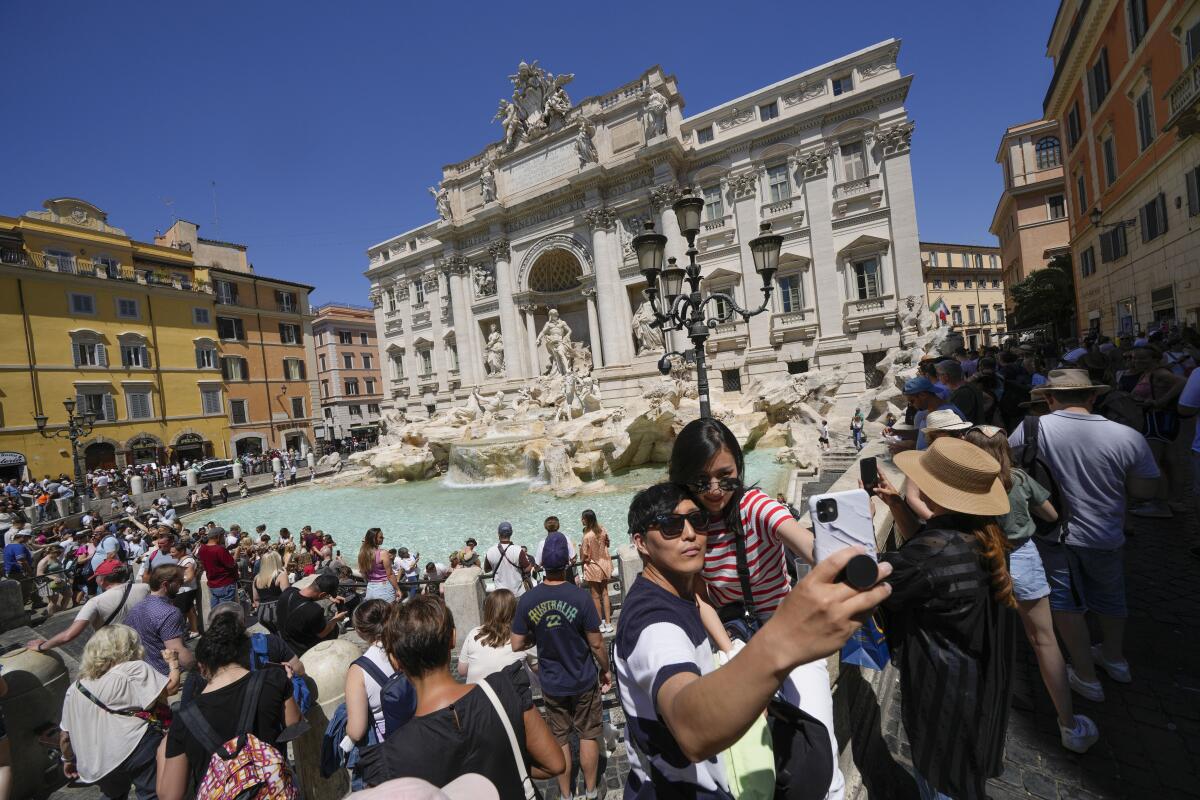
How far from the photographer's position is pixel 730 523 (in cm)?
189

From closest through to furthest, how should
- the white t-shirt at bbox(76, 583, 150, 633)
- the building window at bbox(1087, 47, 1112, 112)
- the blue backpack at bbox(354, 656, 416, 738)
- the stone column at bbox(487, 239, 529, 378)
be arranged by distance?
the blue backpack at bbox(354, 656, 416, 738) → the white t-shirt at bbox(76, 583, 150, 633) → the building window at bbox(1087, 47, 1112, 112) → the stone column at bbox(487, 239, 529, 378)

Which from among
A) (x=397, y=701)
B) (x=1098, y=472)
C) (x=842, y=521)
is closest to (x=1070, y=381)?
(x=1098, y=472)

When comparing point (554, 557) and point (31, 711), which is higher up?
point (554, 557)

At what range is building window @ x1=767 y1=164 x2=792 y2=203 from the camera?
67.3ft

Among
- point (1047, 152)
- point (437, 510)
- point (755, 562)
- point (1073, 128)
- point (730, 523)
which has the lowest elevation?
point (437, 510)

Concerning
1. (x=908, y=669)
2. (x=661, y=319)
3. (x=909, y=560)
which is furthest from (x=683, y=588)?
(x=661, y=319)

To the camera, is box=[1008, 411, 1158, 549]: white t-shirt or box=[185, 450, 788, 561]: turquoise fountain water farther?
box=[185, 450, 788, 561]: turquoise fountain water

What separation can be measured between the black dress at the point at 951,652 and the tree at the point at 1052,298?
28583 mm

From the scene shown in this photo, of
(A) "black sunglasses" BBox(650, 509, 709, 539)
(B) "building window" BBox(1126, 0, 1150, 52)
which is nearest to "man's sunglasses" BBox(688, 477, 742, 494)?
(A) "black sunglasses" BBox(650, 509, 709, 539)

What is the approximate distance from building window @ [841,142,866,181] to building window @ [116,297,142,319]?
35.7 metres

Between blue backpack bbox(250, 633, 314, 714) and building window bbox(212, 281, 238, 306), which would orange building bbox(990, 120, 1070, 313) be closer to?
blue backpack bbox(250, 633, 314, 714)

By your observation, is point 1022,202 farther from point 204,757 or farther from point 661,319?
point 204,757

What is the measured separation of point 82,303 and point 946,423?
3645cm

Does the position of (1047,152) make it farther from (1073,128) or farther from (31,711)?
(31,711)
